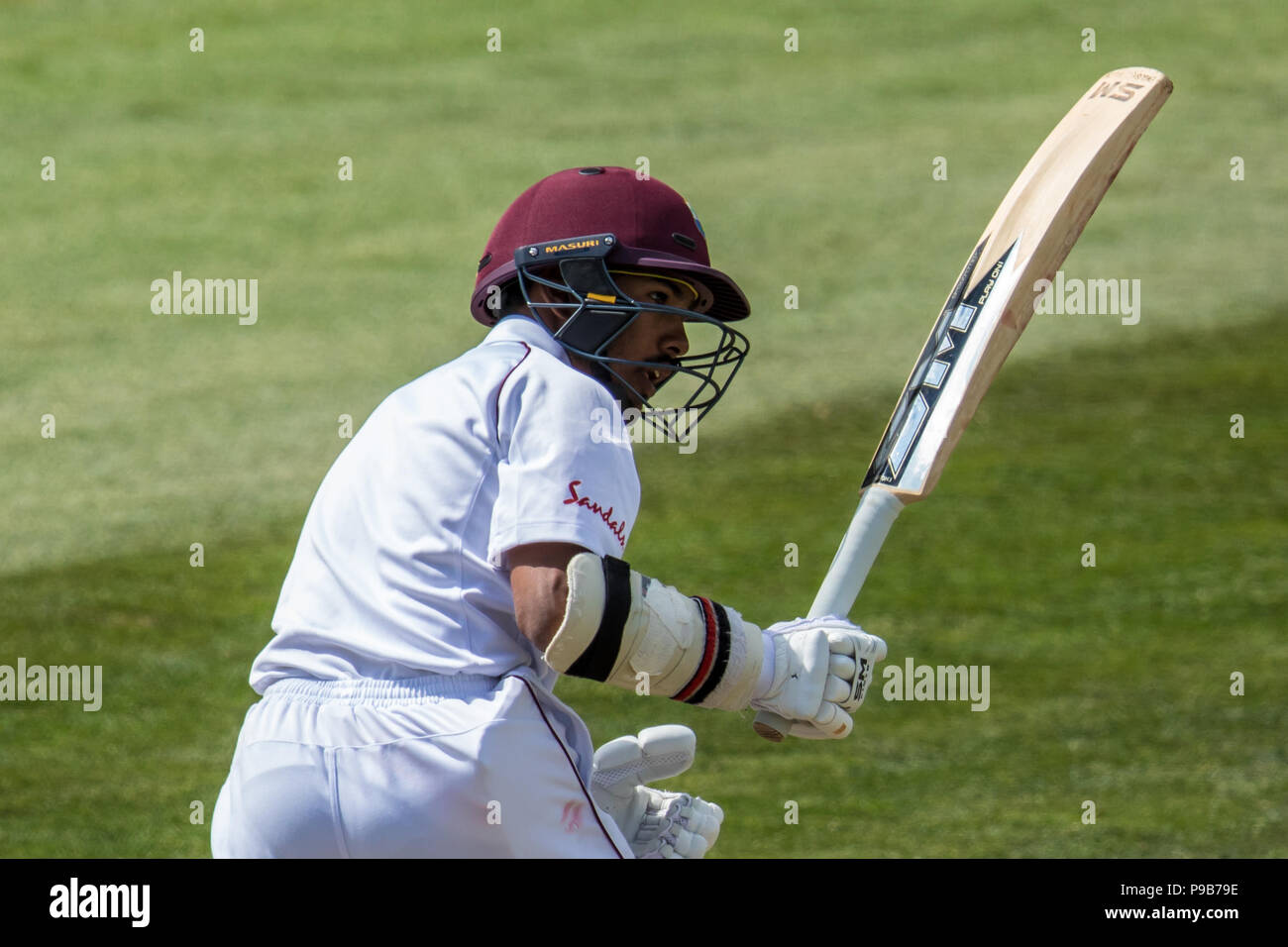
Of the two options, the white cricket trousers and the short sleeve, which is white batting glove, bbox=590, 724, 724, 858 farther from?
the short sleeve

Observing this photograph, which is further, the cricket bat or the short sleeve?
the cricket bat

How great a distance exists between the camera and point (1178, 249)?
14797mm

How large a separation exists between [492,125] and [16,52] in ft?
16.9

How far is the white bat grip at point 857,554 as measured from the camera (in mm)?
4324

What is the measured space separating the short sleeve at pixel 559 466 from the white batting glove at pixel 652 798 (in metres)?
0.92

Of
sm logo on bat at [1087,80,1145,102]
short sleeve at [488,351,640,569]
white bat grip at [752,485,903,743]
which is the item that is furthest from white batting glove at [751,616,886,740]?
sm logo on bat at [1087,80,1145,102]

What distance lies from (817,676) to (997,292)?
4.83 ft

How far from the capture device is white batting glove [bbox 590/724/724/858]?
4301 mm

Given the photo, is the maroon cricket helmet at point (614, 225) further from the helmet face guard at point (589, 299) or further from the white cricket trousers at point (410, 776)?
the white cricket trousers at point (410, 776)

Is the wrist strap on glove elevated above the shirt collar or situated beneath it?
situated beneath

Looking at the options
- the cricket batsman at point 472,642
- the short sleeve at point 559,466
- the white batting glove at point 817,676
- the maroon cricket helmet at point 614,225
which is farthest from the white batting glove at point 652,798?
the maroon cricket helmet at point 614,225

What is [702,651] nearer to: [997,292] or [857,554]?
[857,554]

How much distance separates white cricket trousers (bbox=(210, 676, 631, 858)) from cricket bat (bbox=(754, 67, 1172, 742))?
49.6 inches

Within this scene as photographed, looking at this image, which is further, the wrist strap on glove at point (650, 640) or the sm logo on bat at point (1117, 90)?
the sm logo on bat at point (1117, 90)
